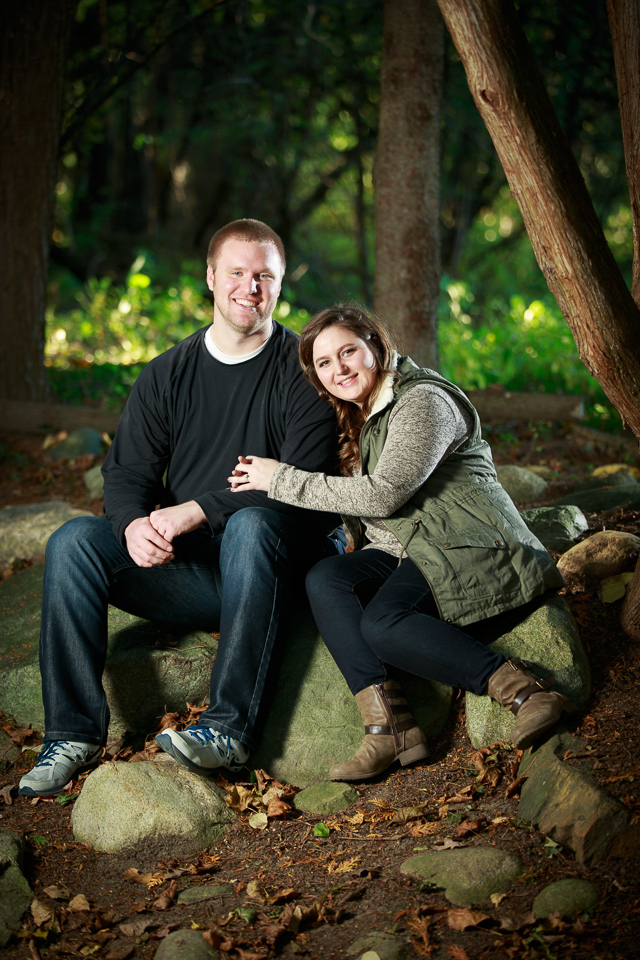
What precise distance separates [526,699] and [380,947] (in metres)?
0.96

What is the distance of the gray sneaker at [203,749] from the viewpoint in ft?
9.08

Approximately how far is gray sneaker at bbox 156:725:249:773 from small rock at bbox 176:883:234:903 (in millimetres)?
395

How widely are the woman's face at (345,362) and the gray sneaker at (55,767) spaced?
168cm

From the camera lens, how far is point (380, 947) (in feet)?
7.06

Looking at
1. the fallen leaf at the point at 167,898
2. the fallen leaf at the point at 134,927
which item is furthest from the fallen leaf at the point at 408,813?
the fallen leaf at the point at 134,927

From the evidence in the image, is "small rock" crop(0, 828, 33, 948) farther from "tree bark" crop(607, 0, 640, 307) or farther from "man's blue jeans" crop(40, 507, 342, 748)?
"tree bark" crop(607, 0, 640, 307)

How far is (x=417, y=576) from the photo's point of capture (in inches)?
118

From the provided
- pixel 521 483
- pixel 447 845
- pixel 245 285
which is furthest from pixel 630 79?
pixel 447 845

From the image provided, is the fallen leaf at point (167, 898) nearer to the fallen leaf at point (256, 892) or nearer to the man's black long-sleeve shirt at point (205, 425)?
the fallen leaf at point (256, 892)

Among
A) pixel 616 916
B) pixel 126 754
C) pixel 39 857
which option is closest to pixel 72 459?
pixel 126 754

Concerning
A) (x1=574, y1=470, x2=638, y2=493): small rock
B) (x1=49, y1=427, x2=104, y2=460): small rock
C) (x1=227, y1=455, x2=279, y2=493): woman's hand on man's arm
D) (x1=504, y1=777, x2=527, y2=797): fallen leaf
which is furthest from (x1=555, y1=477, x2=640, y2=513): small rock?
(x1=49, y1=427, x2=104, y2=460): small rock

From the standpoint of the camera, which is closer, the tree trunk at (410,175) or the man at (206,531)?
the man at (206,531)

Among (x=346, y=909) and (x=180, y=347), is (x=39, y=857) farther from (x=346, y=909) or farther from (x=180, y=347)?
(x=180, y=347)

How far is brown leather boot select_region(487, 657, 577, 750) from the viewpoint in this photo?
2.69 metres
